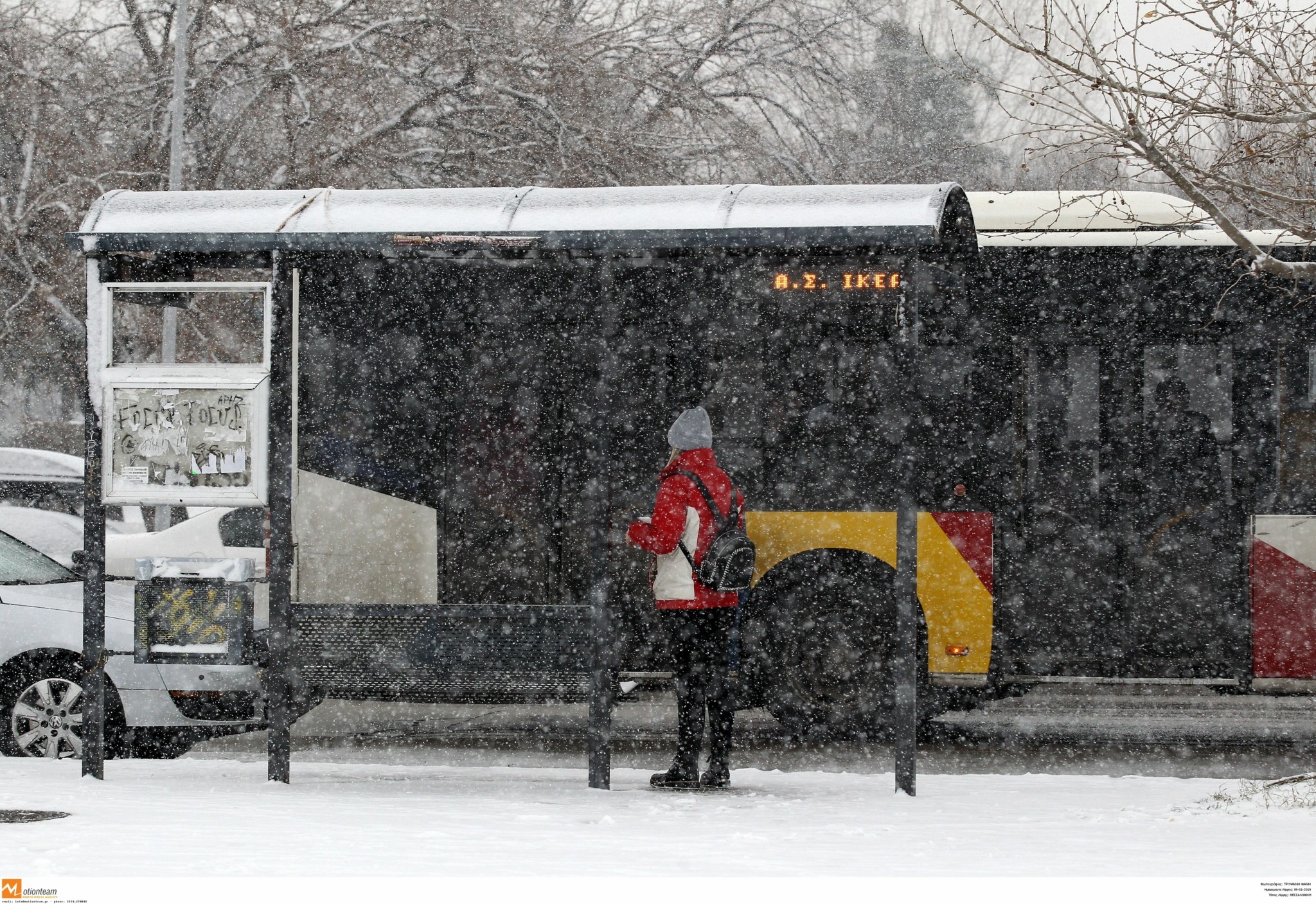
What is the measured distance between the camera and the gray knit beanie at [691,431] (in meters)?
7.35

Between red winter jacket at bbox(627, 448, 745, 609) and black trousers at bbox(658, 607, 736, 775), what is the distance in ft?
0.21

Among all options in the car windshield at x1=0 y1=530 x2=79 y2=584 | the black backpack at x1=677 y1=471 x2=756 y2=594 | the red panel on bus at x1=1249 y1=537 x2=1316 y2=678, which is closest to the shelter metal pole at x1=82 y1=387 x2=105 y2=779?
the car windshield at x1=0 y1=530 x2=79 y2=584

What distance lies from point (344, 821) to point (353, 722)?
5.01 metres

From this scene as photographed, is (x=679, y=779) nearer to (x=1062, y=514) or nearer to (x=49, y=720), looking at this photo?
(x=1062, y=514)

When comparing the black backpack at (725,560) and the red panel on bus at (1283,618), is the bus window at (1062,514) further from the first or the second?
the black backpack at (725,560)

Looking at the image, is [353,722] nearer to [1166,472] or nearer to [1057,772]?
[1057,772]

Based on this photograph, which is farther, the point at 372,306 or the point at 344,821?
the point at 372,306

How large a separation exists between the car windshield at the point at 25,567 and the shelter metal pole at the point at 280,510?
7.27 ft

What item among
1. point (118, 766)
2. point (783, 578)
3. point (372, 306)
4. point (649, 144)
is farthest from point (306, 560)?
point (649, 144)

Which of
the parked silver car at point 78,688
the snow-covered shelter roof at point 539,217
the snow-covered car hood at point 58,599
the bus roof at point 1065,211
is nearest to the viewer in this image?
the snow-covered shelter roof at point 539,217

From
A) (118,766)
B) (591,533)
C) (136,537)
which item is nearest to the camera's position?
(591,533)

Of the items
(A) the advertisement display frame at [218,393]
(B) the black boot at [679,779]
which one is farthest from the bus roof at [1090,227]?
(A) the advertisement display frame at [218,393]

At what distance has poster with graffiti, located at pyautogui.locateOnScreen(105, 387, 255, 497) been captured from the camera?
24.3 ft

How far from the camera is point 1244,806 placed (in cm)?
659
